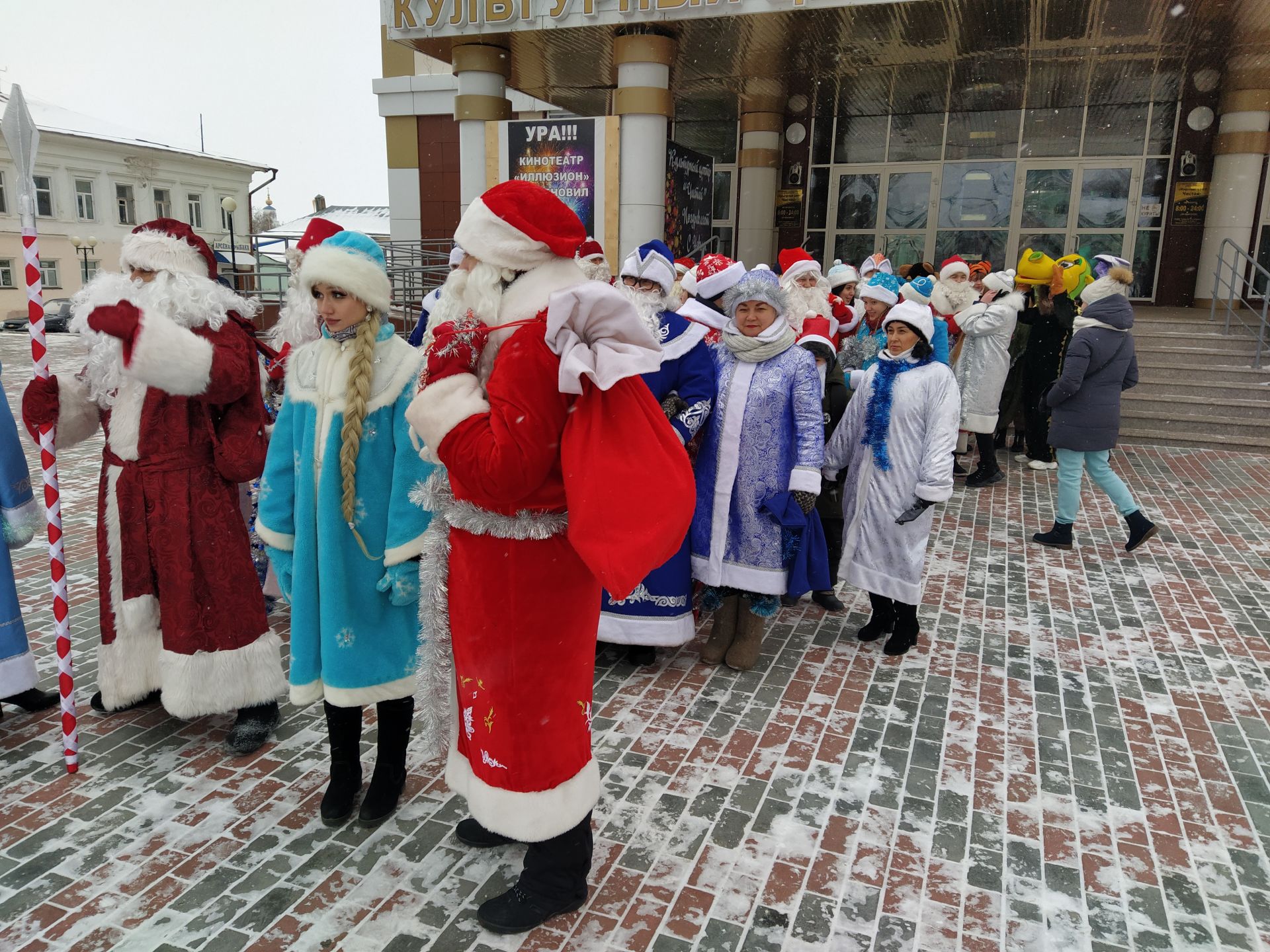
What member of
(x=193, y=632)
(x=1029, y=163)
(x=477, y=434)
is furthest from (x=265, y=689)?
(x=1029, y=163)

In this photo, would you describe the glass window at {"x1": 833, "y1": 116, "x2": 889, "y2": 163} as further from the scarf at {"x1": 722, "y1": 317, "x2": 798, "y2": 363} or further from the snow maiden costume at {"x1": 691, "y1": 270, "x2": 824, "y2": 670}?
the scarf at {"x1": 722, "y1": 317, "x2": 798, "y2": 363}

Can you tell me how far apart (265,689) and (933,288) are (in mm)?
7330

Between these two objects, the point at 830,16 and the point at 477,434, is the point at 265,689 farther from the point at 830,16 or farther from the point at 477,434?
the point at 830,16

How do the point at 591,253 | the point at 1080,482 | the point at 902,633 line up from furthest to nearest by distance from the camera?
the point at 1080,482, the point at 591,253, the point at 902,633

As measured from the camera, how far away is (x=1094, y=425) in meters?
6.23

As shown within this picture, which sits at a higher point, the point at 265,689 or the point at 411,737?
the point at 265,689

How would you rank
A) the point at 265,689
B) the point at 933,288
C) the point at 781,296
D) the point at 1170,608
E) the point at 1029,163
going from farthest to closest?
the point at 1029,163
the point at 933,288
the point at 1170,608
the point at 781,296
the point at 265,689

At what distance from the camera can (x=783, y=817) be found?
3.09 meters

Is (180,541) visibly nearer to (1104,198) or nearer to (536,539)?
(536,539)

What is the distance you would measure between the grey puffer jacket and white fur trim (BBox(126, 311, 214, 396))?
18.6ft

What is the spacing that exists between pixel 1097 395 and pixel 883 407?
2.74 m

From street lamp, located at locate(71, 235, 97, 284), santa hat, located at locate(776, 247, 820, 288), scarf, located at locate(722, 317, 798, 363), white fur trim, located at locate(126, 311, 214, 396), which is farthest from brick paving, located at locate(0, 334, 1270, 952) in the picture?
street lamp, located at locate(71, 235, 97, 284)

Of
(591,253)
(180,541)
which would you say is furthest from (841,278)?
(180,541)

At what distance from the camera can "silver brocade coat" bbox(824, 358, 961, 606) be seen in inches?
169
